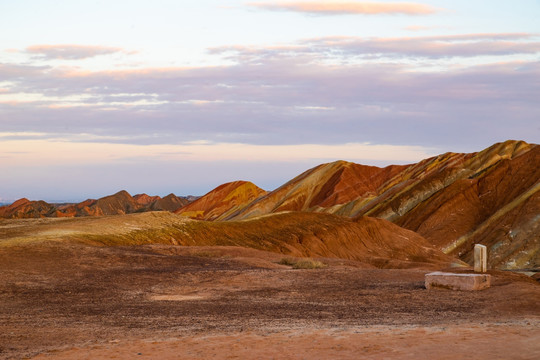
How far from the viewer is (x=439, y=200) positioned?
9406cm

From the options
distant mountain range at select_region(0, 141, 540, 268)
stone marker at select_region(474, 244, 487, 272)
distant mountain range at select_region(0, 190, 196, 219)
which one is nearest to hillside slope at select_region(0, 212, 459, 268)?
distant mountain range at select_region(0, 141, 540, 268)

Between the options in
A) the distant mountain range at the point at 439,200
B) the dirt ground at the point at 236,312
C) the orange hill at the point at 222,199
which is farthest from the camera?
the orange hill at the point at 222,199

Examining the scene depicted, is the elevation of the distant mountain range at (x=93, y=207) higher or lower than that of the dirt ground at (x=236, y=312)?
higher

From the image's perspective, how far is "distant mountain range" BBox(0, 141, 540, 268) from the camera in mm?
79688

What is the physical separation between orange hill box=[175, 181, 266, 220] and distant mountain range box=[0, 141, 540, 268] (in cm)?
22

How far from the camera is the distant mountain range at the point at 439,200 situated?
79.7 meters

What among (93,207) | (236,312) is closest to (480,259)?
(236,312)

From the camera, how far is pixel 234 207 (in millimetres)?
133000

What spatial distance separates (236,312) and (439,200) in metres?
81.3

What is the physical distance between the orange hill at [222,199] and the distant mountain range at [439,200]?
0.22 metres

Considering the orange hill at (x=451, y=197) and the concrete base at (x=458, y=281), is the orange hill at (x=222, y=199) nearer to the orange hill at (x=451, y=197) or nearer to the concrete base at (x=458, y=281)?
the orange hill at (x=451, y=197)

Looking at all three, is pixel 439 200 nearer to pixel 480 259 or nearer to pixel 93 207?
pixel 480 259

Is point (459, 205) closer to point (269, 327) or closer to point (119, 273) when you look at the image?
point (119, 273)

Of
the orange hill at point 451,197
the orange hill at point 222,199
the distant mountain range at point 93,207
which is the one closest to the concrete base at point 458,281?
the orange hill at point 451,197
